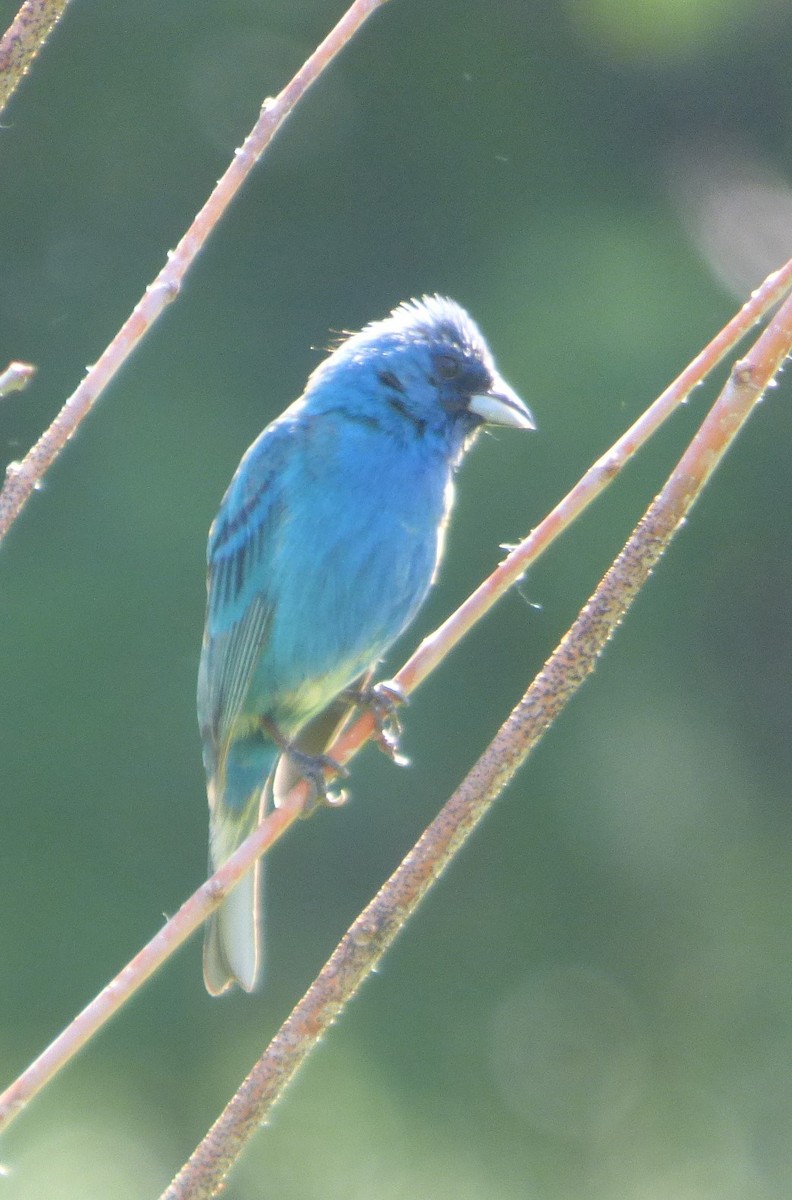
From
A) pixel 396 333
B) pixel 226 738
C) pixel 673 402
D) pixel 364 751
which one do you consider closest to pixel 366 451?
pixel 396 333

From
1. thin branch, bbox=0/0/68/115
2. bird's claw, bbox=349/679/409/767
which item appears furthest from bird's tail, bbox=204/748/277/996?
thin branch, bbox=0/0/68/115

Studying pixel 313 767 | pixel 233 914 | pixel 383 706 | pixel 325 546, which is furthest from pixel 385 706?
pixel 233 914

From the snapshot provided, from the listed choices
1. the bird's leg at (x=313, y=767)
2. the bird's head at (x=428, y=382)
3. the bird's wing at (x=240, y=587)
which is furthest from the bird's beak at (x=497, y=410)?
the bird's leg at (x=313, y=767)

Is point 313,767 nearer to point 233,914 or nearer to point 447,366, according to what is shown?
point 233,914

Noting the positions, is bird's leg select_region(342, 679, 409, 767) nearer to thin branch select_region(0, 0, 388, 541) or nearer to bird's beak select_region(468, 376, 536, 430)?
bird's beak select_region(468, 376, 536, 430)

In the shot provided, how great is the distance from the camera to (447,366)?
8.98ft

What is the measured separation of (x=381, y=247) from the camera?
15.9 feet

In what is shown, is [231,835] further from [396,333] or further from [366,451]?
[396,333]

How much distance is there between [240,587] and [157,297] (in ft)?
4.55

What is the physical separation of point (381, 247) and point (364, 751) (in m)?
1.59

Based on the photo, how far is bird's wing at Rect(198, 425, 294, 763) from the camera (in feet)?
Answer: 8.68

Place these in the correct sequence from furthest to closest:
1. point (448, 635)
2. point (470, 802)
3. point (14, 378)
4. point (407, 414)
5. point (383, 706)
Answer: point (407, 414), point (383, 706), point (448, 635), point (470, 802), point (14, 378)

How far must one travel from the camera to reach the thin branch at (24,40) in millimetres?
1152

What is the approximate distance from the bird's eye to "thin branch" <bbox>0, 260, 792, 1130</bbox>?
1188mm
